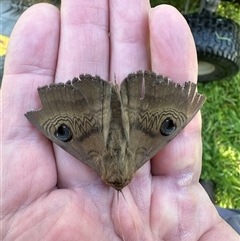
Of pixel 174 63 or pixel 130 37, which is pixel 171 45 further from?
pixel 130 37

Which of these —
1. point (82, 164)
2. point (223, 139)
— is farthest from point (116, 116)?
point (223, 139)

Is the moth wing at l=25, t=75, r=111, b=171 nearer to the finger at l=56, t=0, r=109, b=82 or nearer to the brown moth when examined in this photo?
the brown moth

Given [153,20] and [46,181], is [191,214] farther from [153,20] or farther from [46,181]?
[153,20]

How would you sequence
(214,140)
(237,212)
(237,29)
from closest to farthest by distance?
1. (237,212)
2. (237,29)
3. (214,140)

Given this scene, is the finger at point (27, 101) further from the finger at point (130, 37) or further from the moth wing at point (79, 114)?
the finger at point (130, 37)

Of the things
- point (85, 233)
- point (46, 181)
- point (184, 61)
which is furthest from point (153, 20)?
point (85, 233)

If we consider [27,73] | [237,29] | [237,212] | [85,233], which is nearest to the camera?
[85,233]

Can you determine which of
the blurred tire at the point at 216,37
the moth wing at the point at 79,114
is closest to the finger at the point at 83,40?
the moth wing at the point at 79,114
